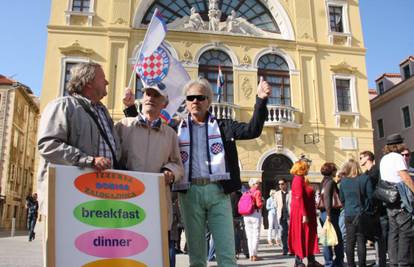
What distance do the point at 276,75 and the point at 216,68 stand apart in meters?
3.00

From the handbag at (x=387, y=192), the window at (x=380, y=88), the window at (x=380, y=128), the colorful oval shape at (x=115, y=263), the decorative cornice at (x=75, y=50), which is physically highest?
the window at (x=380, y=88)

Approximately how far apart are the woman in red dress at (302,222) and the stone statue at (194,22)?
1279 centimetres

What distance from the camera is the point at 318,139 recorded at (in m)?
17.4

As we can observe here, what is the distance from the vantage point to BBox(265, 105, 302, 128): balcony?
661 inches

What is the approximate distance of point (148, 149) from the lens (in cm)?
335

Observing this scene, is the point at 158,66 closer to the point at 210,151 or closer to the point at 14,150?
the point at 210,151

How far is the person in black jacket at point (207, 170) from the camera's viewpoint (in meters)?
3.38

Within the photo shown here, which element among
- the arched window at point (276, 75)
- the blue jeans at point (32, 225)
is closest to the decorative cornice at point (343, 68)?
the arched window at point (276, 75)

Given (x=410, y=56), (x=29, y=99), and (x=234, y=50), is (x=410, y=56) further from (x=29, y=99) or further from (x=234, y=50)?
(x=29, y=99)

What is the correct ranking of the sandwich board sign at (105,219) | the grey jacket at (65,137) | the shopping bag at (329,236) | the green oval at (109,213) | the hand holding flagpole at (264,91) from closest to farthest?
the sandwich board sign at (105,219) → the green oval at (109,213) → the grey jacket at (65,137) → the hand holding flagpole at (264,91) → the shopping bag at (329,236)

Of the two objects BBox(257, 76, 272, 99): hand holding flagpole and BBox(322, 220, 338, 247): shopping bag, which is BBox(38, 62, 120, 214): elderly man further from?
BBox(322, 220, 338, 247): shopping bag

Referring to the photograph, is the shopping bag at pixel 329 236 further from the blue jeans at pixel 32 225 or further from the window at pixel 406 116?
the window at pixel 406 116

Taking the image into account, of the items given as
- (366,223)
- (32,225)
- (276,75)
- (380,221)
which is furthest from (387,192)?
(276,75)

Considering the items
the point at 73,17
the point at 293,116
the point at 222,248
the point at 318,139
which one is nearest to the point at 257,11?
the point at 293,116
